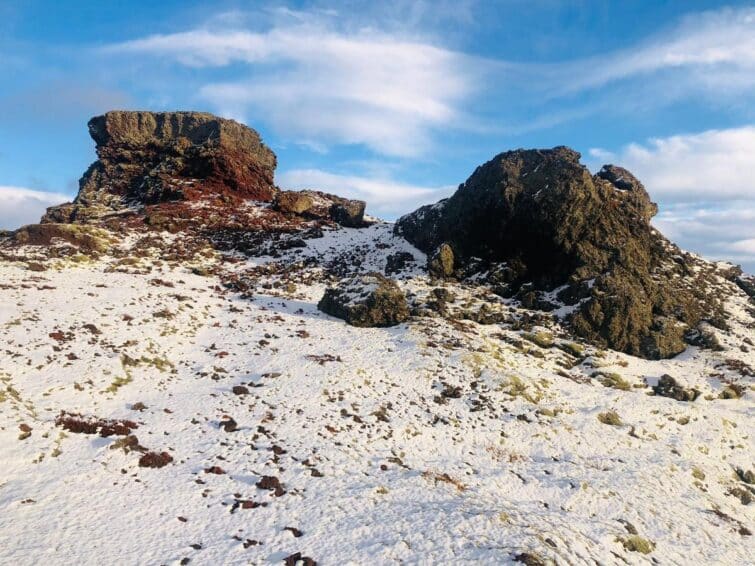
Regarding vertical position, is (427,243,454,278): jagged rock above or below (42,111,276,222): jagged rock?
below

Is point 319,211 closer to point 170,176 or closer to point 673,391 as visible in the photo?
point 170,176

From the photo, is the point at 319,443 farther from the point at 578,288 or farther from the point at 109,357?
the point at 578,288

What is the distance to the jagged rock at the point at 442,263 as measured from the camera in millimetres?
39719

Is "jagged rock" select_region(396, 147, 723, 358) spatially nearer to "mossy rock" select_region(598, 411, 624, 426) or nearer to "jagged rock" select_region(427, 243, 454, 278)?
"jagged rock" select_region(427, 243, 454, 278)

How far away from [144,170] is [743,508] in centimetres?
7418

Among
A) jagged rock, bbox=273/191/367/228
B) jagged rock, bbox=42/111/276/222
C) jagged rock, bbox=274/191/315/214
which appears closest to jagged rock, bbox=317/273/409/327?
jagged rock, bbox=273/191/367/228

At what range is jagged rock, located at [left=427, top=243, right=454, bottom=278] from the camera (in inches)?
1564

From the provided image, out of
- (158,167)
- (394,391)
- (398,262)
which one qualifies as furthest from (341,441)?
(158,167)

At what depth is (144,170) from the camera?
66.8 metres

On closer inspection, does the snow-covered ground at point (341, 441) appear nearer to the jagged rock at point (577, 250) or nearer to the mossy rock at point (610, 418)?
the mossy rock at point (610, 418)

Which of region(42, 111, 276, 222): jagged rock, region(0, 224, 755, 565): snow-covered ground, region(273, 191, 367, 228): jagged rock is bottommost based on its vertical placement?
region(0, 224, 755, 565): snow-covered ground

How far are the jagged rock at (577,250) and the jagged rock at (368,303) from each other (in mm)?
9473

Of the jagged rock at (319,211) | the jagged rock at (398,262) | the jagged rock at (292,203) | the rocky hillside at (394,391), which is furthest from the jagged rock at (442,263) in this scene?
the jagged rock at (292,203)

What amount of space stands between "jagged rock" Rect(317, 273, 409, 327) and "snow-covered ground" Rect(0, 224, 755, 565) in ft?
3.82
